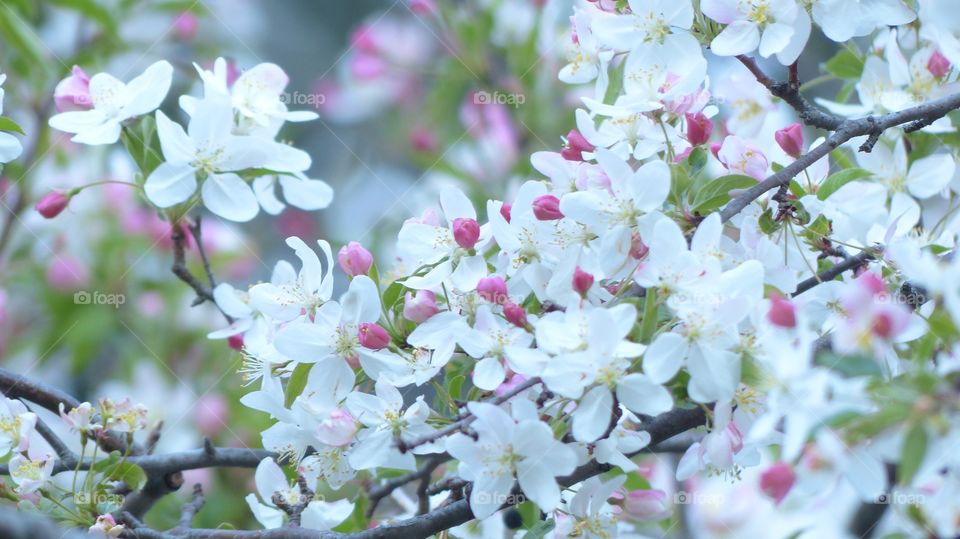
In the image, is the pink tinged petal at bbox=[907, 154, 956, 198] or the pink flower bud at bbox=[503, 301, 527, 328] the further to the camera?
the pink tinged petal at bbox=[907, 154, 956, 198]

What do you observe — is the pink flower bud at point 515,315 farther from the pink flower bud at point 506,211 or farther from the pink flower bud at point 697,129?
the pink flower bud at point 697,129

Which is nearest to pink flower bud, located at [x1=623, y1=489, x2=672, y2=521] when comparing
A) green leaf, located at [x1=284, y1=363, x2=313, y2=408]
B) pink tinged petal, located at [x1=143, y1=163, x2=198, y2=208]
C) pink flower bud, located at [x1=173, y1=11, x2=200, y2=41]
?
green leaf, located at [x1=284, y1=363, x2=313, y2=408]

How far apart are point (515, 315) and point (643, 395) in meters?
0.17

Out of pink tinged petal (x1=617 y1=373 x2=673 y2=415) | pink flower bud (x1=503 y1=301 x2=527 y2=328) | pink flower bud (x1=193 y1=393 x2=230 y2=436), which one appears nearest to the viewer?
pink tinged petal (x1=617 y1=373 x2=673 y2=415)

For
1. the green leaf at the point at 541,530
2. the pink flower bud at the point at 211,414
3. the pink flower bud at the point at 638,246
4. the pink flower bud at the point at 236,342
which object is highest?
the pink flower bud at the point at 638,246

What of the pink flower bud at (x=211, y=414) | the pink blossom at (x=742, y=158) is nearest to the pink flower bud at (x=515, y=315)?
the pink blossom at (x=742, y=158)

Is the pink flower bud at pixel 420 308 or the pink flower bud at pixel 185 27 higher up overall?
the pink flower bud at pixel 185 27

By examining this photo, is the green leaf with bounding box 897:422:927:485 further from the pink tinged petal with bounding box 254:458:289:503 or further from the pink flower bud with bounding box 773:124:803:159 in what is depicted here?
the pink tinged petal with bounding box 254:458:289:503

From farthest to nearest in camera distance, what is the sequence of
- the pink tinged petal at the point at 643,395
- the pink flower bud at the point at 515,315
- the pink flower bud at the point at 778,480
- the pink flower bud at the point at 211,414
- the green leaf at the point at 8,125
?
1. the pink flower bud at the point at 211,414
2. the green leaf at the point at 8,125
3. the pink flower bud at the point at 515,315
4. the pink tinged petal at the point at 643,395
5. the pink flower bud at the point at 778,480

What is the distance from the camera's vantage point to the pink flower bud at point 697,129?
1.18 meters

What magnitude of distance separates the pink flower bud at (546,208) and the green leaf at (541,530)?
1.15ft

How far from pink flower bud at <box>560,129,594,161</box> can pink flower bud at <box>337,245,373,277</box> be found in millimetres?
260

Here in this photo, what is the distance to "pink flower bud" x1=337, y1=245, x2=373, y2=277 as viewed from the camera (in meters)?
1.21

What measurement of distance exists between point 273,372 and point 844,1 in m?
0.78
